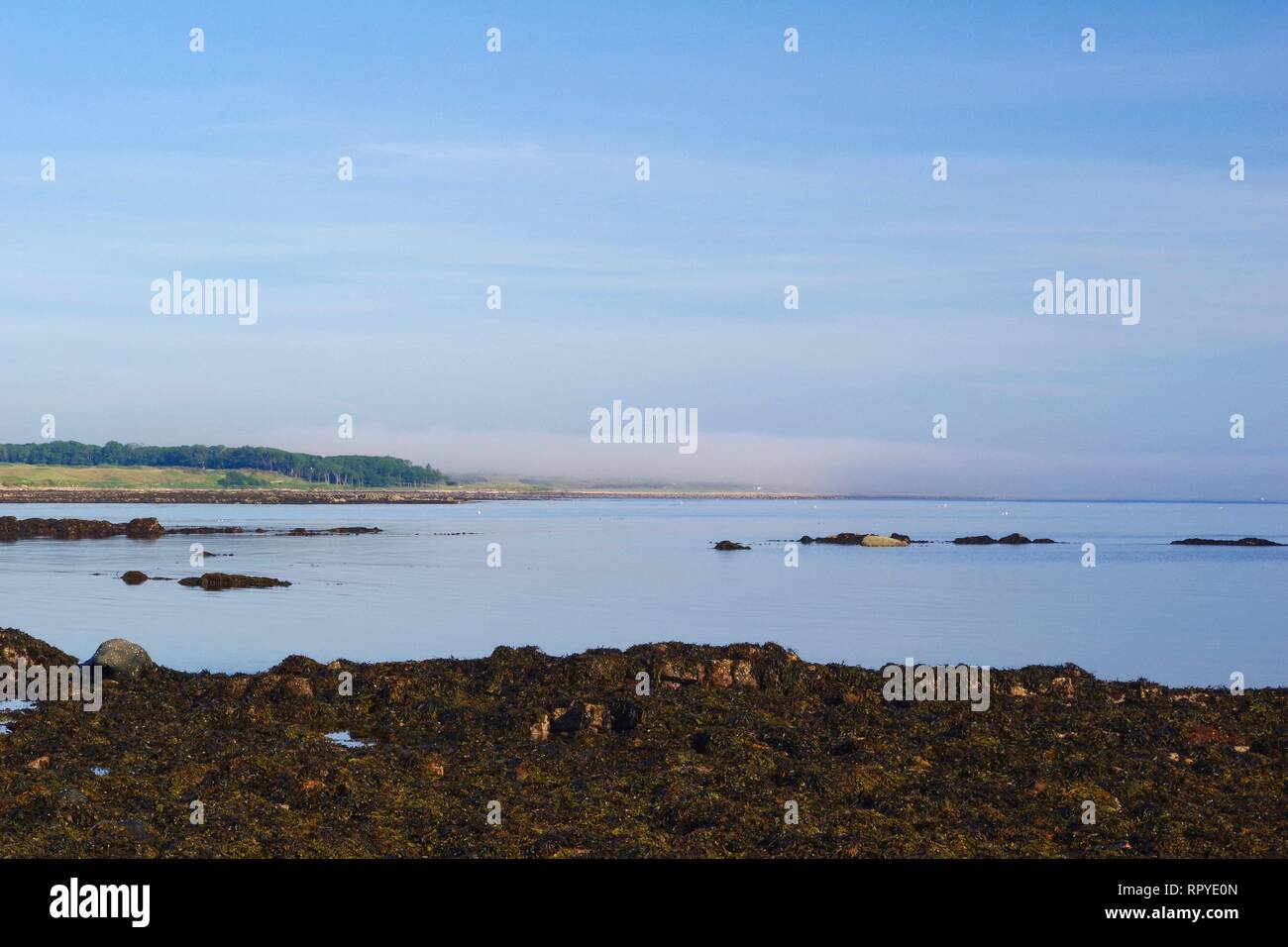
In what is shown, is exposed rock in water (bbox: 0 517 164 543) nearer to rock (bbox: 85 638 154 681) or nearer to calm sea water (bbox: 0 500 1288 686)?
calm sea water (bbox: 0 500 1288 686)

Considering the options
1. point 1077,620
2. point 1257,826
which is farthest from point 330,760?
point 1077,620

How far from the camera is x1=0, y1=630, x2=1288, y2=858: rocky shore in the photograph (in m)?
13.0

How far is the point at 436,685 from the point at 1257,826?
1329 centimetres

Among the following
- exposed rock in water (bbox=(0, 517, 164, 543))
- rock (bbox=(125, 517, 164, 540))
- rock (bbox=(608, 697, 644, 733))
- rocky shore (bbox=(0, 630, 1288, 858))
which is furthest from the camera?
rock (bbox=(125, 517, 164, 540))

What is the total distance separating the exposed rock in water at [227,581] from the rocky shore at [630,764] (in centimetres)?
2200

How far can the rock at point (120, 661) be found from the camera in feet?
73.8

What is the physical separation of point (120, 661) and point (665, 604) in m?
22.7

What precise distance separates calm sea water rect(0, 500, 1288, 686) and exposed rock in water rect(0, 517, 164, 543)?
5961 mm

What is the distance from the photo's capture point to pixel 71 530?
83938mm

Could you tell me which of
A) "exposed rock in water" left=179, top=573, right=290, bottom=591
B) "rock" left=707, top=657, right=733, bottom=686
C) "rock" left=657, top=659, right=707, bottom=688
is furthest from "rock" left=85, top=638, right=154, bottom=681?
"exposed rock in water" left=179, top=573, right=290, bottom=591

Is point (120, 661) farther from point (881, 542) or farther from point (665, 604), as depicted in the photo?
point (881, 542)
